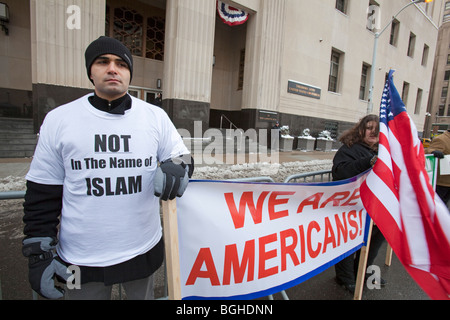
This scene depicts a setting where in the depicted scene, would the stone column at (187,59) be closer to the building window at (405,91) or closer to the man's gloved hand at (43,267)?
the man's gloved hand at (43,267)

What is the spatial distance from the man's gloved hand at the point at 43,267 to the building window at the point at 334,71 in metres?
19.5

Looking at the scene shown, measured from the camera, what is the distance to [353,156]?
2607mm

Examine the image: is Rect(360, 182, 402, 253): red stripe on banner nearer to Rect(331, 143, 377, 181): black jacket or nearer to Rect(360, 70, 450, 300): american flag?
Rect(360, 70, 450, 300): american flag

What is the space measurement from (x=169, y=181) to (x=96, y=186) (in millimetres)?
399

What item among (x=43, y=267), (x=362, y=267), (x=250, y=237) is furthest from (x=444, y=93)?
(x=43, y=267)

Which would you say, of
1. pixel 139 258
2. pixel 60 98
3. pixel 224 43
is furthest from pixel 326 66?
pixel 139 258

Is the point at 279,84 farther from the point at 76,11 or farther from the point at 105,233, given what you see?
the point at 105,233

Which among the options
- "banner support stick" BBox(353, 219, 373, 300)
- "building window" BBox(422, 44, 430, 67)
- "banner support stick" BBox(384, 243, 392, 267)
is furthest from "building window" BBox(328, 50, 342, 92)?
"banner support stick" BBox(353, 219, 373, 300)

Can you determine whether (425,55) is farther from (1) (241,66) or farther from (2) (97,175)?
(2) (97,175)

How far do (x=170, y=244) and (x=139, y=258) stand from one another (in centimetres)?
27

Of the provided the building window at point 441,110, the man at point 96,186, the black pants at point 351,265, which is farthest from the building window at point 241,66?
the building window at point 441,110

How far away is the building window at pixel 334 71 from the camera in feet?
57.5

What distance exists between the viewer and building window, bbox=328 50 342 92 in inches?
690

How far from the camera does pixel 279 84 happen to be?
46.3ft
